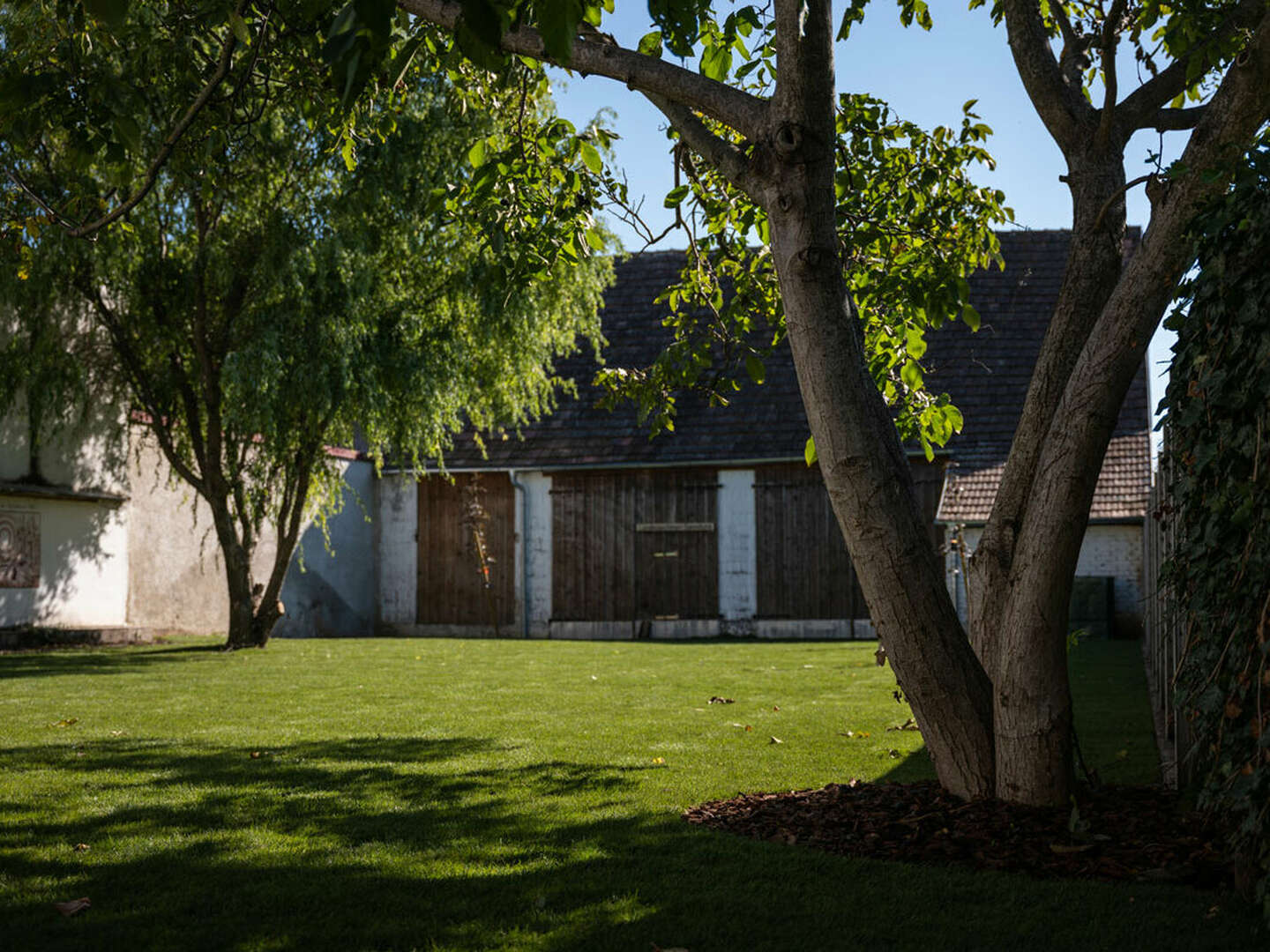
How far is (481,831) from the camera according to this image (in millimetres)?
4676

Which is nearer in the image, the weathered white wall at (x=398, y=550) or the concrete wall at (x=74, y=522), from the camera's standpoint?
→ the concrete wall at (x=74, y=522)

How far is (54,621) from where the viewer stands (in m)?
15.8

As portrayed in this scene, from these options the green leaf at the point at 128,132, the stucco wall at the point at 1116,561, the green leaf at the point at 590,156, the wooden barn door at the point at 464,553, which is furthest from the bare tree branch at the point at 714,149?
the wooden barn door at the point at 464,553

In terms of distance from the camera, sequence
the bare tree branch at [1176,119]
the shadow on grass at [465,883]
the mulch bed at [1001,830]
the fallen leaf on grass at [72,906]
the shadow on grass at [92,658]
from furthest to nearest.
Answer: the shadow on grass at [92,658]
the bare tree branch at [1176,119]
the mulch bed at [1001,830]
the fallen leaf on grass at [72,906]
the shadow on grass at [465,883]

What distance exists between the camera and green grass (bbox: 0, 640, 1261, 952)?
340 centimetres

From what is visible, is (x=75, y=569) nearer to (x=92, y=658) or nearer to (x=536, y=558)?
(x=92, y=658)

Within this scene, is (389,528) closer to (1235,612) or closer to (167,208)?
(167,208)

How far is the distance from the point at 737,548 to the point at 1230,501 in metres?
16.7

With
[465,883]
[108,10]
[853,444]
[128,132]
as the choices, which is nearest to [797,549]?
[853,444]

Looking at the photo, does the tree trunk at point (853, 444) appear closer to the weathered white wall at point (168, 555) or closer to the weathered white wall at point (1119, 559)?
the weathered white wall at point (168, 555)

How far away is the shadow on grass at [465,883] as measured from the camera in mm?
3346

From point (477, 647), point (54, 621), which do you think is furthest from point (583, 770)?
point (54, 621)

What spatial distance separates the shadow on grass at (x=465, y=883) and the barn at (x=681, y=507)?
13956 millimetres

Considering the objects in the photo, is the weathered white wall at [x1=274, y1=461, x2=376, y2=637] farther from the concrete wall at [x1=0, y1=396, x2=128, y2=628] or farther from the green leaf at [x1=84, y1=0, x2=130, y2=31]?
the green leaf at [x1=84, y1=0, x2=130, y2=31]
